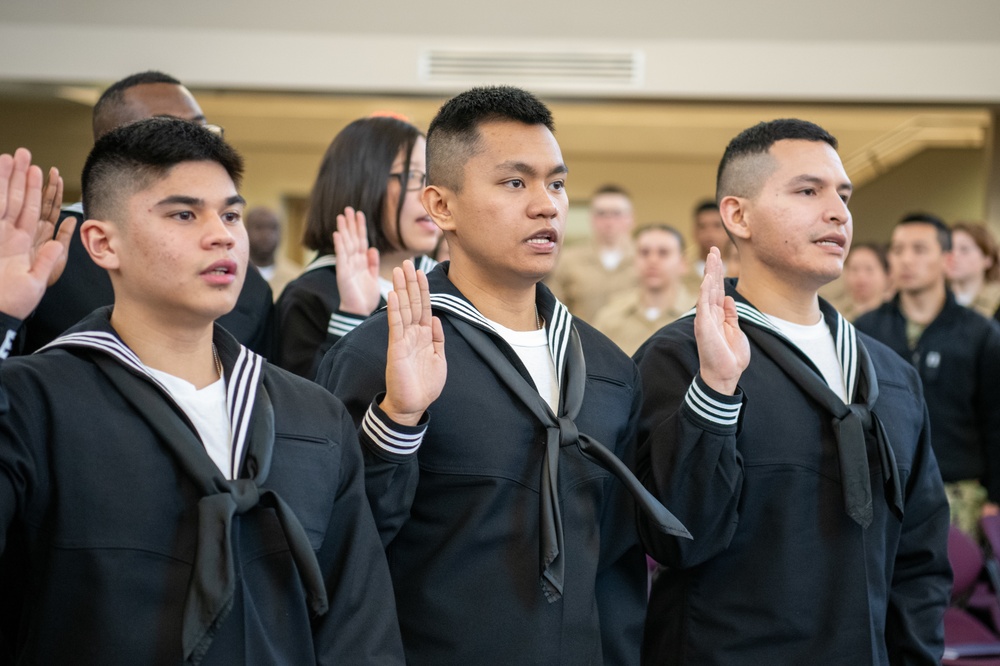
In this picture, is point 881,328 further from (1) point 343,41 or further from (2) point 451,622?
(1) point 343,41

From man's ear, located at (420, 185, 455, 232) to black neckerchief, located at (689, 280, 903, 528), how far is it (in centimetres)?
67

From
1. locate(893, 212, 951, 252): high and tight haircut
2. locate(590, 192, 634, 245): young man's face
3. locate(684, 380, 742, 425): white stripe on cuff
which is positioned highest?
locate(590, 192, 634, 245): young man's face

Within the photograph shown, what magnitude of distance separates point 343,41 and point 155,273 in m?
5.61

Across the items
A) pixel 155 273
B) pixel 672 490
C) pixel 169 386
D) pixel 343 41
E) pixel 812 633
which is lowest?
pixel 812 633

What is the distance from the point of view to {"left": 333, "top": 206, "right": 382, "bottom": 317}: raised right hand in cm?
261

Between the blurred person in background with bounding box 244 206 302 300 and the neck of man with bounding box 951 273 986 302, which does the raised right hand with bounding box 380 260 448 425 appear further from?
the neck of man with bounding box 951 273 986 302

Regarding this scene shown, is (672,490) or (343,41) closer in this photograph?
(672,490)

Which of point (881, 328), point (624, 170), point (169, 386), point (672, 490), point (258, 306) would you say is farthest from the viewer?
point (624, 170)

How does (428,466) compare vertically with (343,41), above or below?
below

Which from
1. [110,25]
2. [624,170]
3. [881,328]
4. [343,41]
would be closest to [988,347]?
[881,328]

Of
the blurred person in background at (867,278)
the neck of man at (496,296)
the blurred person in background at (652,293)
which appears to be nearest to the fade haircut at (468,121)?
the neck of man at (496,296)

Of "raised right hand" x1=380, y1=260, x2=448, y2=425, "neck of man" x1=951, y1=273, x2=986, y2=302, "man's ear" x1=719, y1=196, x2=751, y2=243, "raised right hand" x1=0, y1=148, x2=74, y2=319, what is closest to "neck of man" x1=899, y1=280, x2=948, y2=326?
"neck of man" x1=951, y1=273, x2=986, y2=302

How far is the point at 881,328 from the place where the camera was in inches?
189

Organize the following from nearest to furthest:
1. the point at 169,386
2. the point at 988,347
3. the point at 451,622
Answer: the point at 169,386 < the point at 451,622 < the point at 988,347
